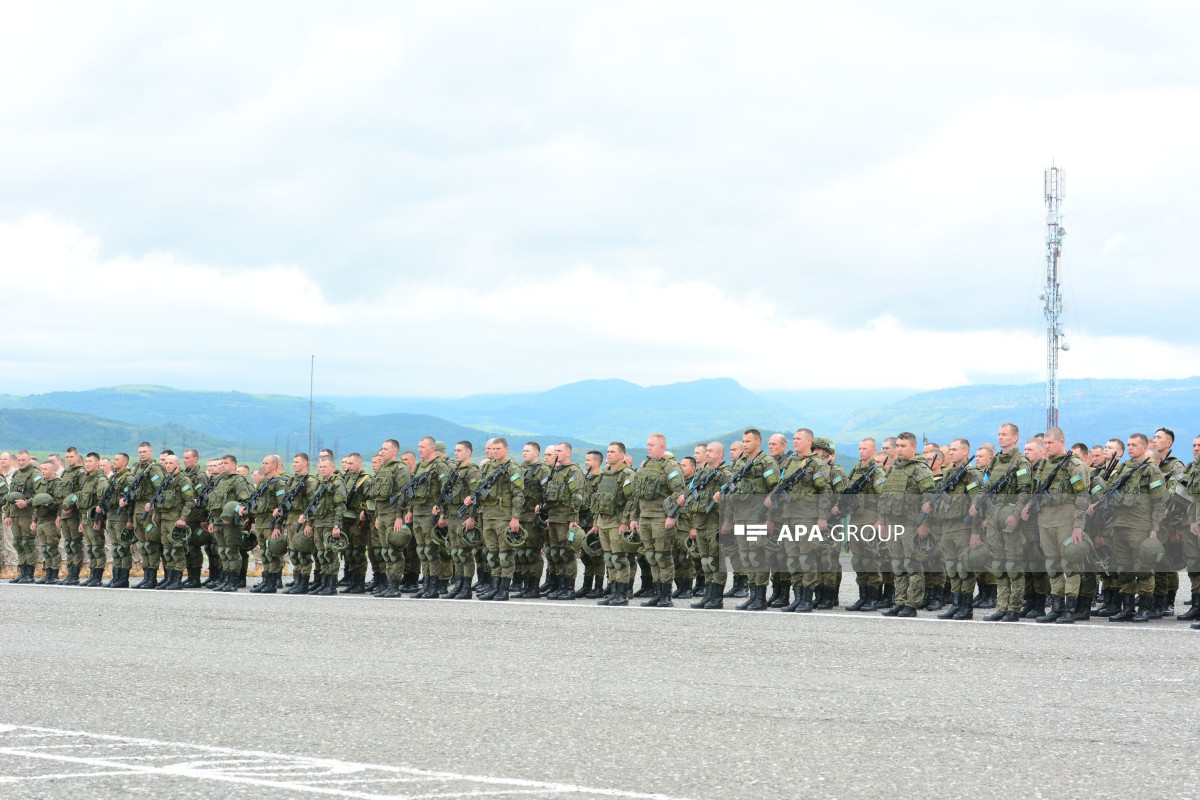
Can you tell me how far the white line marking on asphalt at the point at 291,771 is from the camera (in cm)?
596

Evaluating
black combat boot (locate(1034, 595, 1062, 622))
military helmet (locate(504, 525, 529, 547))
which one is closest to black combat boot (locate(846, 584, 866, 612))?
black combat boot (locate(1034, 595, 1062, 622))

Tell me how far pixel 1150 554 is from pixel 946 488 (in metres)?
2.22

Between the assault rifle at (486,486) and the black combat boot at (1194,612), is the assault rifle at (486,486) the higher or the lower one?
the higher one

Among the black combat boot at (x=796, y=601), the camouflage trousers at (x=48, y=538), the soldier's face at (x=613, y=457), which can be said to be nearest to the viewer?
the black combat boot at (x=796, y=601)

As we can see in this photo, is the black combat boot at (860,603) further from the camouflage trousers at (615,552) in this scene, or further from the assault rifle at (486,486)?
the assault rifle at (486,486)

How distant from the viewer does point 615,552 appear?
631 inches

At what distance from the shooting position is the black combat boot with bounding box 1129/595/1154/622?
13750 mm

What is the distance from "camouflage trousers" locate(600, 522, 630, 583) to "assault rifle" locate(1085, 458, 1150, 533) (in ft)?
18.1

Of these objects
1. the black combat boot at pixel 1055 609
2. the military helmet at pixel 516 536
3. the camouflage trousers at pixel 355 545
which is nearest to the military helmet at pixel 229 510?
the camouflage trousers at pixel 355 545

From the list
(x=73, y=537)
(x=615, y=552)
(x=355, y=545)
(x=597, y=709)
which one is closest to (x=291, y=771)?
(x=597, y=709)

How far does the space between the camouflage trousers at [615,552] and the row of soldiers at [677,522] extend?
0.03 meters

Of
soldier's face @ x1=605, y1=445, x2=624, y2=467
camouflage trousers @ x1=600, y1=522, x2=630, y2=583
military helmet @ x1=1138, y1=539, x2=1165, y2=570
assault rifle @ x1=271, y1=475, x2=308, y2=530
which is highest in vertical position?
soldier's face @ x1=605, y1=445, x2=624, y2=467

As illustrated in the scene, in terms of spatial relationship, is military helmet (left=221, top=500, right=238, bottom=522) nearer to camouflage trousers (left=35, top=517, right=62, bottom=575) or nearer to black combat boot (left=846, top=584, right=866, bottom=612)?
camouflage trousers (left=35, top=517, right=62, bottom=575)

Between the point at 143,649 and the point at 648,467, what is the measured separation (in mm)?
6638
